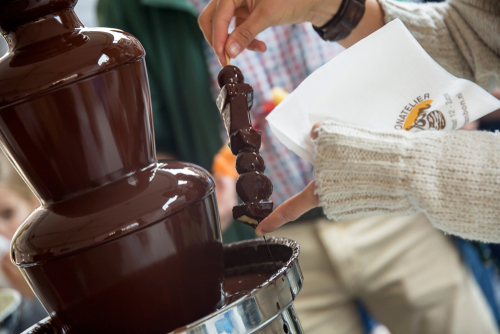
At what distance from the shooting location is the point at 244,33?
2.48 feet

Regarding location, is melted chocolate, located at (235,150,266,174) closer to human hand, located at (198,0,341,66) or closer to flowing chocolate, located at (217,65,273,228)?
flowing chocolate, located at (217,65,273,228)

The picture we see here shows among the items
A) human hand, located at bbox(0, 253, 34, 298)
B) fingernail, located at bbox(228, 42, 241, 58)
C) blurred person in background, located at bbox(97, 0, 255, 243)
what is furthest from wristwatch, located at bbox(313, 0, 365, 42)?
human hand, located at bbox(0, 253, 34, 298)

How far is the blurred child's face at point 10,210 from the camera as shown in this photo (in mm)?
1519

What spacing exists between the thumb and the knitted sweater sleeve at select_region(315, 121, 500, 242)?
0.22 metres

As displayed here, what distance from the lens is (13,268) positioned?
1566 millimetres

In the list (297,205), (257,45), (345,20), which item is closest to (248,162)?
(297,205)

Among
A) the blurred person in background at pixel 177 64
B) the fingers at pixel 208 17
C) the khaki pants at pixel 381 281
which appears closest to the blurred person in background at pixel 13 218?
the blurred person in background at pixel 177 64

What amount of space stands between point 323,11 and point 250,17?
0.56 feet

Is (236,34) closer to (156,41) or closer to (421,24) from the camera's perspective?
(421,24)

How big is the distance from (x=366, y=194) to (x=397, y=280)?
1.04 metres

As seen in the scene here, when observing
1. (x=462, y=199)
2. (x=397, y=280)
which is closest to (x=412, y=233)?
(x=397, y=280)

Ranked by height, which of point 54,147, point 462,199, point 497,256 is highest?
point 54,147

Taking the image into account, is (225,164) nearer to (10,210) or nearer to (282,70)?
(282,70)

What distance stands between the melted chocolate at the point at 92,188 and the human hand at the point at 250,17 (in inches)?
9.5
